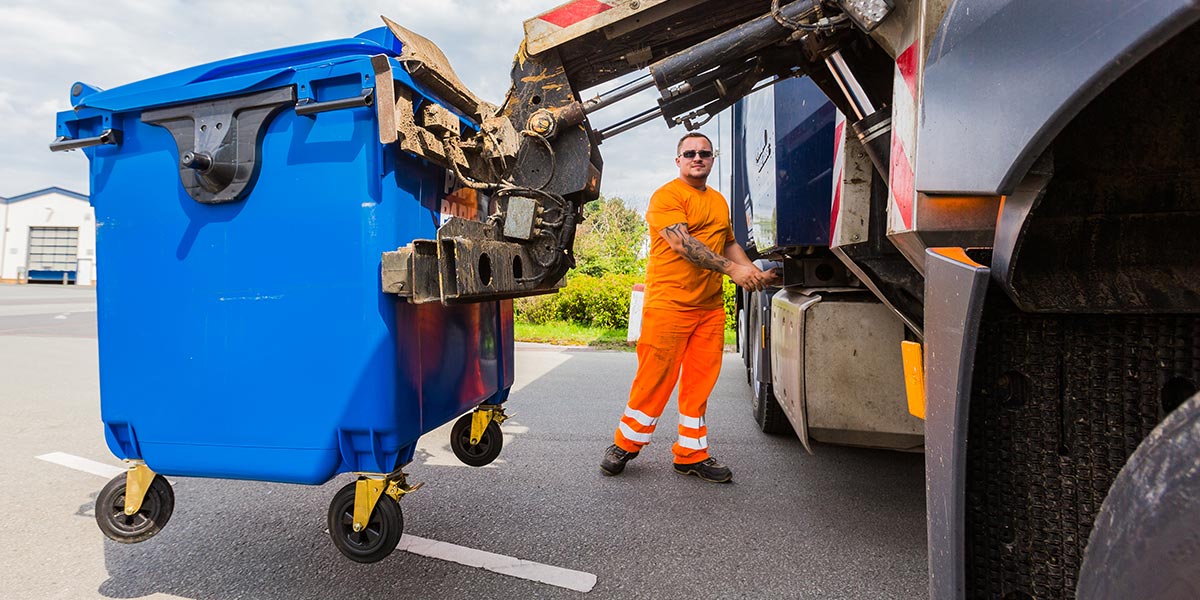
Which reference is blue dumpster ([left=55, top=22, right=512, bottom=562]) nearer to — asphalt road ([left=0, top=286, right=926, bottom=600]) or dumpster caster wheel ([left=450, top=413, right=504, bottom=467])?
asphalt road ([left=0, top=286, right=926, bottom=600])

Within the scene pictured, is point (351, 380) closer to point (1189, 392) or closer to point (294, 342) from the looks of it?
point (294, 342)

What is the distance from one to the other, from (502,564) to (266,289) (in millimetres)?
1237

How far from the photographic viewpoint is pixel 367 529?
197cm

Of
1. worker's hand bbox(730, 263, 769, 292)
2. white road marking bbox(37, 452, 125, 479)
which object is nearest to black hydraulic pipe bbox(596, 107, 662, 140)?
worker's hand bbox(730, 263, 769, 292)

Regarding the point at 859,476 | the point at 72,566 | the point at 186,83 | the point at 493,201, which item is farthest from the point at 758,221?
the point at 72,566

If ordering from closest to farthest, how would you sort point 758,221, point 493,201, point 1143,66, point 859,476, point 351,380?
point 1143,66 → point 351,380 → point 493,201 → point 859,476 → point 758,221

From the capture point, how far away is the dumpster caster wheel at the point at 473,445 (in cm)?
280

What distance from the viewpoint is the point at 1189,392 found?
3.28ft

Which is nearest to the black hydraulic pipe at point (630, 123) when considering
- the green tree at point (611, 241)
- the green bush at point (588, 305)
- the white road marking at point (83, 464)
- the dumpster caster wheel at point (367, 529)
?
the dumpster caster wheel at point (367, 529)

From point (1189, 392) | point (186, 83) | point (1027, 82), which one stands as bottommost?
point (1189, 392)

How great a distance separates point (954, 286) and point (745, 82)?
1426mm

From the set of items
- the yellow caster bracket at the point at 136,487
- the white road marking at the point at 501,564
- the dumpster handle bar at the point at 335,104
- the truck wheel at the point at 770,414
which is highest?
the dumpster handle bar at the point at 335,104

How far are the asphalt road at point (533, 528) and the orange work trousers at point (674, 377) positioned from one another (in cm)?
19

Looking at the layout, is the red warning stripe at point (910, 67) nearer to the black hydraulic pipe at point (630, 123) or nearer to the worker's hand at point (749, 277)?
the black hydraulic pipe at point (630, 123)
